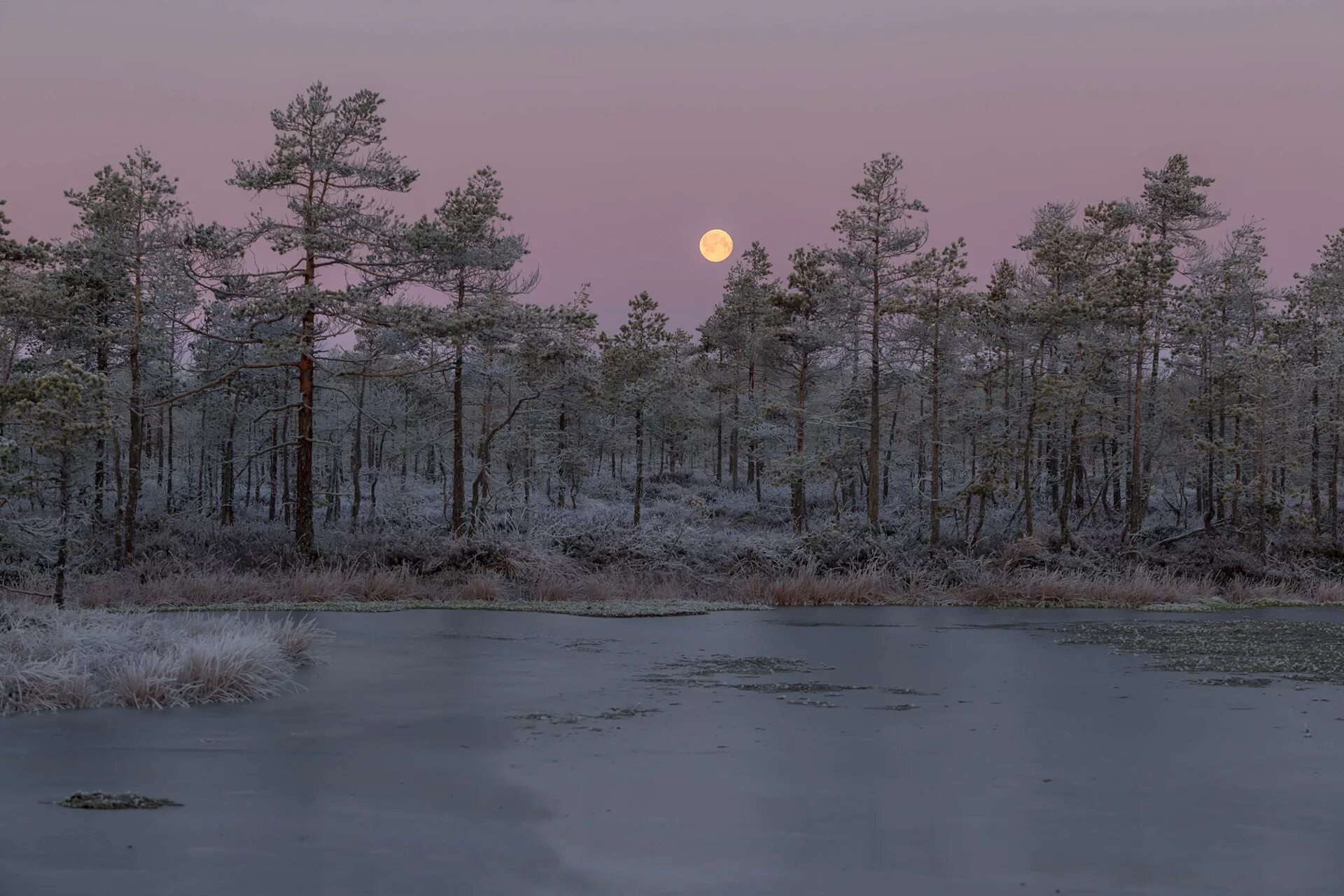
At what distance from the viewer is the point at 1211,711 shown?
12.8 metres

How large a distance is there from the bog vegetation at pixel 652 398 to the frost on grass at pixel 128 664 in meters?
2.64

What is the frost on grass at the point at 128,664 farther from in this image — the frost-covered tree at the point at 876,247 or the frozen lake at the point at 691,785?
the frost-covered tree at the point at 876,247

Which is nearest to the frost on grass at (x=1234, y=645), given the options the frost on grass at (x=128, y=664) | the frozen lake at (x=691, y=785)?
the frozen lake at (x=691, y=785)

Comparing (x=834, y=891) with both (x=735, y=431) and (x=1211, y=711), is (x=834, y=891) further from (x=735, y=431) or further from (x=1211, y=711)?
(x=735, y=431)

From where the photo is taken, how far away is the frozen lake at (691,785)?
6.66m

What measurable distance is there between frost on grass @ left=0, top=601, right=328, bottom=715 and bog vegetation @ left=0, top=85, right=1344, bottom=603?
104 inches

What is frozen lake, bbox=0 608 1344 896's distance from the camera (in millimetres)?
6660

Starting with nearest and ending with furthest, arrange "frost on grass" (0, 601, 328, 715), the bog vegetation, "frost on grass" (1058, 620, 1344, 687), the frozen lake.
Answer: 1. the frozen lake
2. "frost on grass" (0, 601, 328, 715)
3. "frost on grass" (1058, 620, 1344, 687)
4. the bog vegetation

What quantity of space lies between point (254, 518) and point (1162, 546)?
131ft

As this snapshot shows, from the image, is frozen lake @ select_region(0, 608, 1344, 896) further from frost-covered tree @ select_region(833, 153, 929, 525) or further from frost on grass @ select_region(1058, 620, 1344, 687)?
frost-covered tree @ select_region(833, 153, 929, 525)

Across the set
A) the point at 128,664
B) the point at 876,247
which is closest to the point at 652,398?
the point at 876,247

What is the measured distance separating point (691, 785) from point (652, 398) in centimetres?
4496

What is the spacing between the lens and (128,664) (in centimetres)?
1267

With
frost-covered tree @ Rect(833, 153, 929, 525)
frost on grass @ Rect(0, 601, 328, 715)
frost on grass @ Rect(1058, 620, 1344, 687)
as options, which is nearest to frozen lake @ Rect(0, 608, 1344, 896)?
frost on grass @ Rect(0, 601, 328, 715)
